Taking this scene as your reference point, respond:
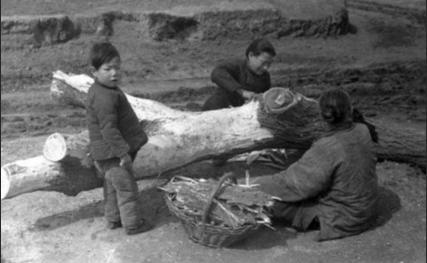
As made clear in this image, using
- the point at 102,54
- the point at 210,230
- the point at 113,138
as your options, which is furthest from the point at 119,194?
the point at 102,54

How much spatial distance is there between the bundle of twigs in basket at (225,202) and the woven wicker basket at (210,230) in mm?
18

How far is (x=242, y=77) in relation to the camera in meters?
4.76

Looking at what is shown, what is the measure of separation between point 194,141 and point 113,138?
0.80 meters

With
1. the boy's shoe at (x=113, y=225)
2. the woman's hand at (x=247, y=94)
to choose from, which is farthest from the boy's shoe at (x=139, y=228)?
the woman's hand at (x=247, y=94)

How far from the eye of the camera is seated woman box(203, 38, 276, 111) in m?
4.52

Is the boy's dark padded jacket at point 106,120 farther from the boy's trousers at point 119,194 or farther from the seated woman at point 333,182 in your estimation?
the seated woman at point 333,182

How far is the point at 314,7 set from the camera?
30.9 feet

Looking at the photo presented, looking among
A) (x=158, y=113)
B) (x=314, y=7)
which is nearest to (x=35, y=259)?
(x=158, y=113)

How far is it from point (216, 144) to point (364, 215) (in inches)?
45.9

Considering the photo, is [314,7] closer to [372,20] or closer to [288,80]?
[372,20]

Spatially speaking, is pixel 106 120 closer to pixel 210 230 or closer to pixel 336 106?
pixel 210 230

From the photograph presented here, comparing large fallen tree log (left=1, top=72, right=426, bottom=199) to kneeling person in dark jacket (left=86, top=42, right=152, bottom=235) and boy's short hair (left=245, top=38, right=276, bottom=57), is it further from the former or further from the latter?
boy's short hair (left=245, top=38, right=276, bottom=57)

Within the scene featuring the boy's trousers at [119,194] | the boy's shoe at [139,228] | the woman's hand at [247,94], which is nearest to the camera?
the boy's trousers at [119,194]

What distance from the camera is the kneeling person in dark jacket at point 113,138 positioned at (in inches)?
136
